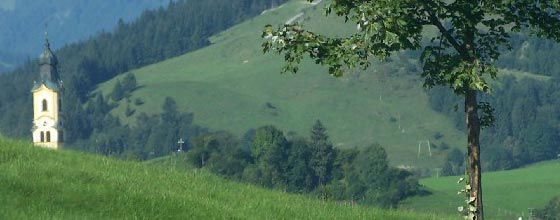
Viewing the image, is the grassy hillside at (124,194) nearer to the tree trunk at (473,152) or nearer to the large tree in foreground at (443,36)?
the tree trunk at (473,152)

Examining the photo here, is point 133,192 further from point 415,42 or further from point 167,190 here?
point 415,42

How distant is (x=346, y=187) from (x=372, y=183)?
47.3 feet

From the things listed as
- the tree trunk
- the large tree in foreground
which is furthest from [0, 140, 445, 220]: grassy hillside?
the large tree in foreground

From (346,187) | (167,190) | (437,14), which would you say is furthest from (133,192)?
(346,187)

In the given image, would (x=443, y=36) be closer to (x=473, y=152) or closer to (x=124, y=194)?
(x=473, y=152)

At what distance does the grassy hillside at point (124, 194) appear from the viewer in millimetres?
24156

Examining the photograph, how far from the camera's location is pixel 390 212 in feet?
100

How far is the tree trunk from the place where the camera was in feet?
94.0

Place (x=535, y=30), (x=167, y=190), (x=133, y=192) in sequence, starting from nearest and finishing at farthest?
1. (x=133, y=192)
2. (x=167, y=190)
3. (x=535, y=30)

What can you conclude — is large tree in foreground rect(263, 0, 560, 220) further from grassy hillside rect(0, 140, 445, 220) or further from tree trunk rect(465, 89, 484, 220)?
grassy hillside rect(0, 140, 445, 220)

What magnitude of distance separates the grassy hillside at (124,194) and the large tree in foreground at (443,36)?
263cm

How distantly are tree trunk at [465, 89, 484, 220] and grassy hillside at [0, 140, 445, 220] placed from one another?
5.97 ft

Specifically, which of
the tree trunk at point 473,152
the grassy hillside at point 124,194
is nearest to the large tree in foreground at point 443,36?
the tree trunk at point 473,152

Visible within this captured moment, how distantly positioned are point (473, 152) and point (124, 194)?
707cm
